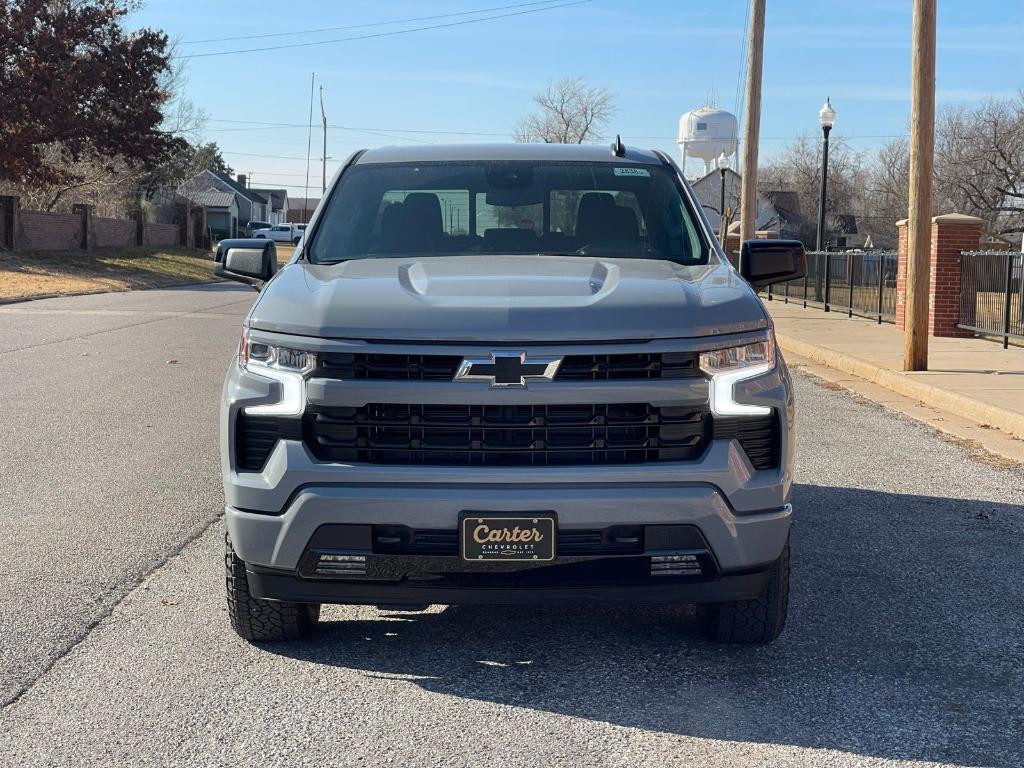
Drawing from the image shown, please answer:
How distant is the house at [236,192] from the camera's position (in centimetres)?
10512

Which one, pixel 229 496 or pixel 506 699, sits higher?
pixel 229 496

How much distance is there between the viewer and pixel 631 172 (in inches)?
232

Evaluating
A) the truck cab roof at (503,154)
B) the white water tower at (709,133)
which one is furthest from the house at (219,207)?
the truck cab roof at (503,154)

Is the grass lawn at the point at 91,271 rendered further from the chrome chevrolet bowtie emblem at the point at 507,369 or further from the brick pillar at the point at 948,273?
the chrome chevrolet bowtie emblem at the point at 507,369

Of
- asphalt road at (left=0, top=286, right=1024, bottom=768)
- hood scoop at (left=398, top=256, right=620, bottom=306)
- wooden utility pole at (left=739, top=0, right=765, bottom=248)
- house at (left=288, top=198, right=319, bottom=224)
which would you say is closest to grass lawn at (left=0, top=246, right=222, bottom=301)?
wooden utility pole at (left=739, top=0, right=765, bottom=248)

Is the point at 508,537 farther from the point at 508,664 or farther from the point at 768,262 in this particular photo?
the point at 768,262

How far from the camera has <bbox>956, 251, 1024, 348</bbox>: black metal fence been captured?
16625mm

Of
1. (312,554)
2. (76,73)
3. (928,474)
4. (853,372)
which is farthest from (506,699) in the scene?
(76,73)

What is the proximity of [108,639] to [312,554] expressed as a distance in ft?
3.74

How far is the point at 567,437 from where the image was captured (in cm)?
404

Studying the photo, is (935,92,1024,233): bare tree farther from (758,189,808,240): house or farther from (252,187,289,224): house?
(252,187,289,224): house

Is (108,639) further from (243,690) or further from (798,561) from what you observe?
(798,561)

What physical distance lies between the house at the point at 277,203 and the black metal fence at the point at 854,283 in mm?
112876

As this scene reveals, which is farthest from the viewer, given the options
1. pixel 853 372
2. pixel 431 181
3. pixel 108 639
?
pixel 853 372
